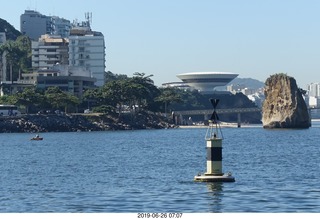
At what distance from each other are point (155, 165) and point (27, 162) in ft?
55.2

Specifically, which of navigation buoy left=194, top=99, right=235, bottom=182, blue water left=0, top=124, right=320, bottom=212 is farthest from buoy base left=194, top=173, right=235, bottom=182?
blue water left=0, top=124, right=320, bottom=212

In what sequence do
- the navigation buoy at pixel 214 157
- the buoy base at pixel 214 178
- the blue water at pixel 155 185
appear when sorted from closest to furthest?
1. the blue water at pixel 155 185
2. the navigation buoy at pixel 214 157
3. the buoy base at pixel 214 178

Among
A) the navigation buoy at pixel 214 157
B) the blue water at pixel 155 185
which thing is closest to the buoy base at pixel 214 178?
the navigation buoy at pixel 214 157

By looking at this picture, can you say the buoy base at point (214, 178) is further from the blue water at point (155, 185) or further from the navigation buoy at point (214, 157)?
the blue water at point (155, 185)

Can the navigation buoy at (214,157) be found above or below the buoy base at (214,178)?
above

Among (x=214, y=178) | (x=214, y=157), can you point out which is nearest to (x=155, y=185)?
(x=214, y=178)

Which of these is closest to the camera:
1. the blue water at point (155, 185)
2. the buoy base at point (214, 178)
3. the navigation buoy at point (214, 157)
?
the blue water at point (155, 185)

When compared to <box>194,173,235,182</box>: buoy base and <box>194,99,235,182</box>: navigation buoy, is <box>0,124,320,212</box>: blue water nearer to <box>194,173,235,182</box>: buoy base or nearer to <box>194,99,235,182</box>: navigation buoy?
<box>194,173,235,182</box>: buoy base

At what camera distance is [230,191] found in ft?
195

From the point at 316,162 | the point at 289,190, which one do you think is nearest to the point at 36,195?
the point at 289,190

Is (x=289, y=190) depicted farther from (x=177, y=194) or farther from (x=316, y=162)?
(x=316, y=162)

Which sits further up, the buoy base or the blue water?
the buoy base

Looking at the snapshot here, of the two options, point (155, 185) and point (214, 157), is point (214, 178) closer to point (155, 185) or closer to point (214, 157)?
point (214, 157)

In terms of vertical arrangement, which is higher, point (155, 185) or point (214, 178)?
point (214, 178)
